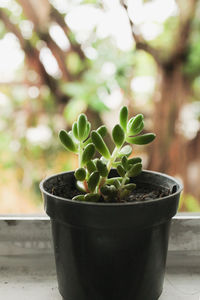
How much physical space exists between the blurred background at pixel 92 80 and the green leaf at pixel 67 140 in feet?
3.04

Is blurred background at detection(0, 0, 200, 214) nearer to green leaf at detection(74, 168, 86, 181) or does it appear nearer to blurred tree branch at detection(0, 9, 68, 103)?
blurred tree branch at detection(0, 9, 68, 103)

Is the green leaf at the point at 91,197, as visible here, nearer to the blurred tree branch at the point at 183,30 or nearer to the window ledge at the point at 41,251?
the window ledge at the point at 41,251

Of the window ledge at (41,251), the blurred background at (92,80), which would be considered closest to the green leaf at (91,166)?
the window ledge at (41,251)

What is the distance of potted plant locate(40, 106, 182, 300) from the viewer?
52cm

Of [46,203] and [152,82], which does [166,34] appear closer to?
[152,82]

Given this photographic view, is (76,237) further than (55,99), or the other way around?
(55,99)

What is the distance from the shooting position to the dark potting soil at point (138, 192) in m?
0.62

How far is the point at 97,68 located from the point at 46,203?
3.48 feet

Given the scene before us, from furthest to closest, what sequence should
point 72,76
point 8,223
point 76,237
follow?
1. point 72,76
2. point 8,223
3. point 76,237

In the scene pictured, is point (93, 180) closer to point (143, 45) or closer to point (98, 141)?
point (98, 141)

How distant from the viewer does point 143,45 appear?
61.0 inches

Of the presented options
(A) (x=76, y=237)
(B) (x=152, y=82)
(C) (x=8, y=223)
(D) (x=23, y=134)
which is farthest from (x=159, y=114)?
(A) (x=76, y=237)

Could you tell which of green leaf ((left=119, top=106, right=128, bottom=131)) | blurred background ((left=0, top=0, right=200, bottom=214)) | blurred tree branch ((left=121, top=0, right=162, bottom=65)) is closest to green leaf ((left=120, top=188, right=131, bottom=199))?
green leaf ((left=119, top=106, right=128, bottom=131))

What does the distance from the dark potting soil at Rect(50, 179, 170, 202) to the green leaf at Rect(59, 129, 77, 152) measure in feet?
0.29
